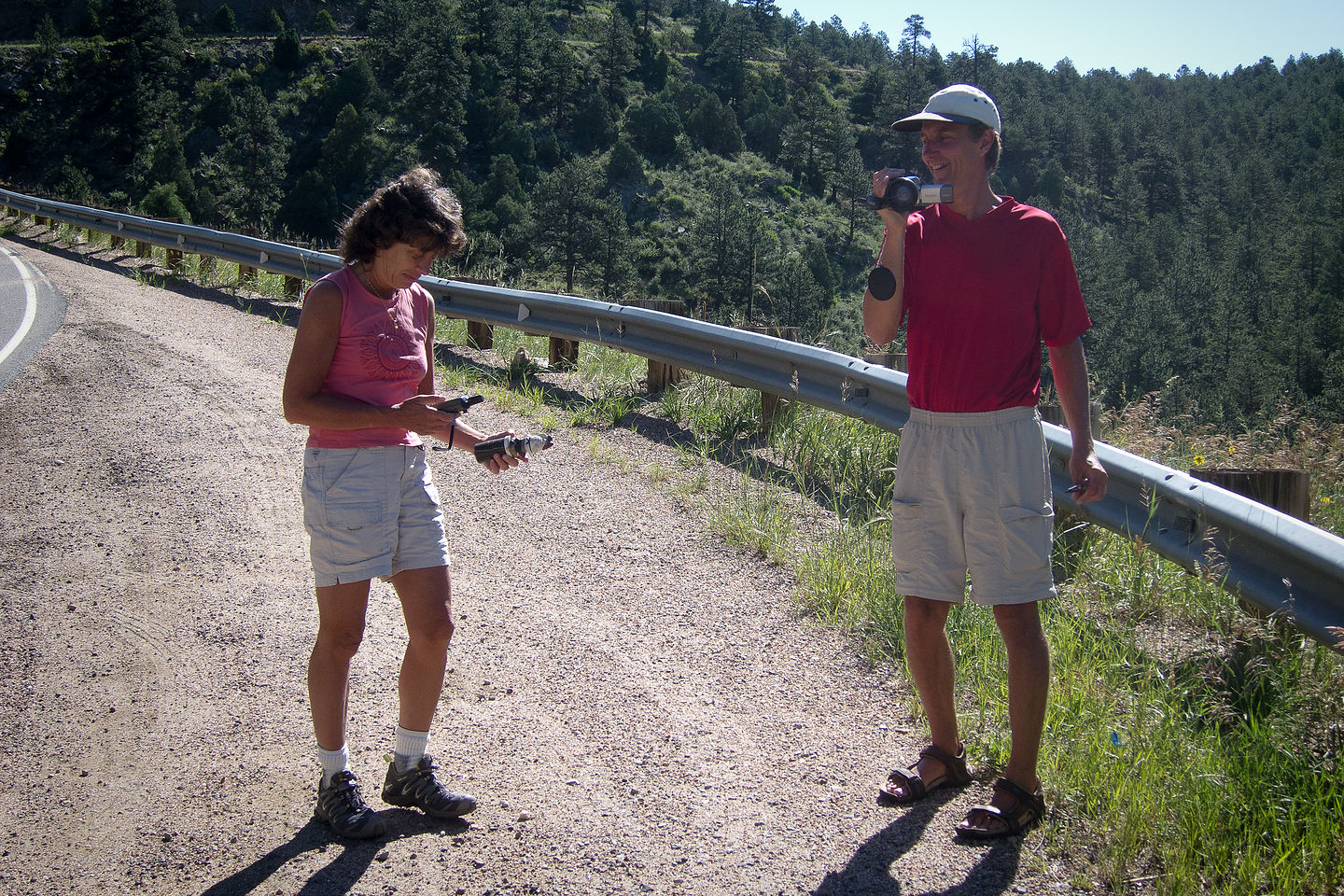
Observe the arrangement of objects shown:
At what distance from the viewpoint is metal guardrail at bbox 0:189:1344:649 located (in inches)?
128

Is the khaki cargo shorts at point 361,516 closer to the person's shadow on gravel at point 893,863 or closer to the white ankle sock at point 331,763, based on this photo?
the white ankle sock at point 331,763

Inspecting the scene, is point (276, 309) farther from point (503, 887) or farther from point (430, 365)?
point (503, 887)

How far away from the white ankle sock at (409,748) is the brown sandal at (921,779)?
4.49 ft

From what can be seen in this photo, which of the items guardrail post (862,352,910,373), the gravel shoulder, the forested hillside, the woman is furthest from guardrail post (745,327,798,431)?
the forested hillside

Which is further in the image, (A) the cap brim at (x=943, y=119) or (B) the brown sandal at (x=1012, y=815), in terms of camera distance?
(A) the cap brim at (x=943, y=119)

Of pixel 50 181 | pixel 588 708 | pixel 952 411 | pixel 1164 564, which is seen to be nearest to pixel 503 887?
pixel 588 708

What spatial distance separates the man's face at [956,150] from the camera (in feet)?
9.61

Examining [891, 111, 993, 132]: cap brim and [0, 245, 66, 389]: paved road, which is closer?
[891, 111, 993, 132]: cap brim

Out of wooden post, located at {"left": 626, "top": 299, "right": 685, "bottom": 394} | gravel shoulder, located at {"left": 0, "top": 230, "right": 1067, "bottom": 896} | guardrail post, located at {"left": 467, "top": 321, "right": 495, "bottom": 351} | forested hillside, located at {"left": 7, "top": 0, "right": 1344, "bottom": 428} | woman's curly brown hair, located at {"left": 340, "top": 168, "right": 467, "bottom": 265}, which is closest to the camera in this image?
gravel shoulder, located at {"left": 0, "top": 230, "right": 1067, "bottom": 896}

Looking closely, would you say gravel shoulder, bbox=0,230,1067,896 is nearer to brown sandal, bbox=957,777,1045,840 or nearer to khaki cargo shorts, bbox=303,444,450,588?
brown sandal, bbox=957,777,1045,840

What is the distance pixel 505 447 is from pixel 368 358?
0.47 meters

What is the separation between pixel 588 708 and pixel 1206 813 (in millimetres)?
1938

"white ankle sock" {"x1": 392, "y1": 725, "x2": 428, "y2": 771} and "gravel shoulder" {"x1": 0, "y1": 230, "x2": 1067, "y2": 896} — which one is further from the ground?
"white ankle sock" {"x1": 392, "y1": 725, "x2": 428, "y2": 771}

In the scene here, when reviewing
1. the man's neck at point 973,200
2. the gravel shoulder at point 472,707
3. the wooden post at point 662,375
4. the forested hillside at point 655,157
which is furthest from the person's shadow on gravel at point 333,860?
the forested hillside at point 655,157
